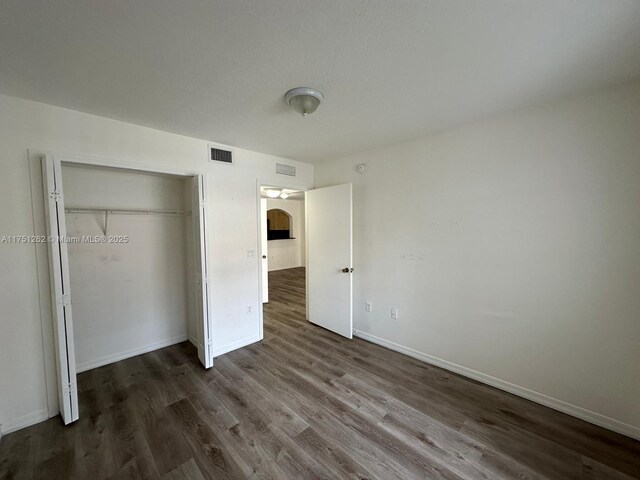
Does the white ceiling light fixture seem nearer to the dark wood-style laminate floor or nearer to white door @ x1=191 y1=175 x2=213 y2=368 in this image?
white door @ x1=191 y1=175 x2=213 y2=368

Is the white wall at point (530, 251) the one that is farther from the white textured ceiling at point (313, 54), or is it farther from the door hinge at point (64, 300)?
the door hinge at point (64, 300)

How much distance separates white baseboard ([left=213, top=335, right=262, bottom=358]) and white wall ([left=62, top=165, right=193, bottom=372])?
2.26 feet

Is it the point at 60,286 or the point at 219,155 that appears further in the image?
the point at 219,155

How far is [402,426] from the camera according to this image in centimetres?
187

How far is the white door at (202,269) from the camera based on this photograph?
2.54 m

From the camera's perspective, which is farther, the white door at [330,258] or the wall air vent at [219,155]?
the white door at [330,258]

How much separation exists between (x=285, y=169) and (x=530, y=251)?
2909 millimetres

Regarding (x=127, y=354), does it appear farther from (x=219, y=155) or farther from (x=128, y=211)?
(x=219, y=155)

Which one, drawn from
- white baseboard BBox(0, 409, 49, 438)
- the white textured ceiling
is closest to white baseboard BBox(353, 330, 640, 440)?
the white textured ceiling

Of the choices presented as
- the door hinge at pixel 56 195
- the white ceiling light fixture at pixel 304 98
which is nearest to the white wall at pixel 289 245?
the door hinge at pixel 56 195

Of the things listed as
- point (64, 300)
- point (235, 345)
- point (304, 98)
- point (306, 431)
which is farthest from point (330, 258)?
point (64, 300)

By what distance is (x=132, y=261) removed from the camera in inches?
112

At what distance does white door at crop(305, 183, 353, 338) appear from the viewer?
328 cm

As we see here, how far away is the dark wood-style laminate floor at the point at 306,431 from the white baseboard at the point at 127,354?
102 mm
